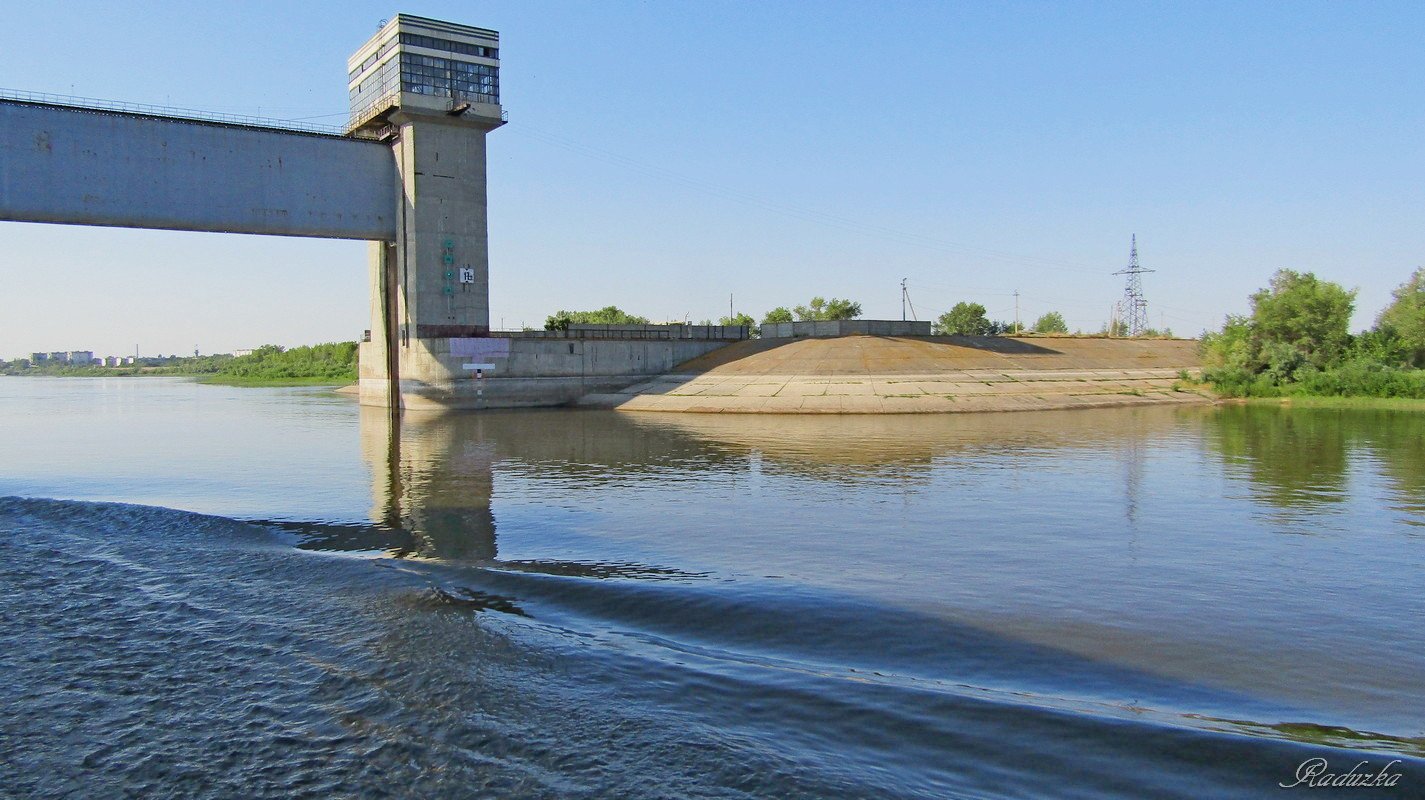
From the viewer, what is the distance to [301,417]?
65.2 metres

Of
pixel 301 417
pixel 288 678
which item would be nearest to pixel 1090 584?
pixel 288 678

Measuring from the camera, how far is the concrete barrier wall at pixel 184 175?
55875 millimetres

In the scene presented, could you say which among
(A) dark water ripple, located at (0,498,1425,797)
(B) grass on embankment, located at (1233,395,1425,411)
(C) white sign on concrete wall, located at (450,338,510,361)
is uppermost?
(C) white sign on concrete wall, located at (450,338,510,361)

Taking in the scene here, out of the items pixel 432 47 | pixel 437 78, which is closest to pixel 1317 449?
pixel 437 78

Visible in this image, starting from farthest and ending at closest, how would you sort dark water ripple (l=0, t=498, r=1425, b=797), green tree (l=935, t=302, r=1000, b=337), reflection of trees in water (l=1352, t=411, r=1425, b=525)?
1. green tree (l=935, t=302, r=1000, b=337)
2. reflection of trees in water (l=1352, t=411, r=1425, b=525)
3. dark water ripple (l=0, t=498, r=1425, b=797)

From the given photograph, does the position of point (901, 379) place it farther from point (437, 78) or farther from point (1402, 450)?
point (437, 78)

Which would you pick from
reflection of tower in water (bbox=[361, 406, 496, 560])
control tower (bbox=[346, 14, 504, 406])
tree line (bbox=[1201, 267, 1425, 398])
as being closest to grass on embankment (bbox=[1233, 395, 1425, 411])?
tree line (bbox=[1201, 267, 1425, 398])

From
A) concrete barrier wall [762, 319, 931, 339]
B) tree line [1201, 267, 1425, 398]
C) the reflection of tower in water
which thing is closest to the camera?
the reflection of tower in water

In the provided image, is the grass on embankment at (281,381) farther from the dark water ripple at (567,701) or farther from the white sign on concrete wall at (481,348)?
the dark water ripple at (567,701)

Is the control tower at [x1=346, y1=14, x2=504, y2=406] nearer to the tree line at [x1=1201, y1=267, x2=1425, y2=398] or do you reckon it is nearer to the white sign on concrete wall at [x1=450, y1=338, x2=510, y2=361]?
the white sign on concrete wall at [x1=450, y1=338, x2=510, y2=361]

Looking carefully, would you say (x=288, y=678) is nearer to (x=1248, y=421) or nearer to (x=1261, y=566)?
(x=1261, y=566)

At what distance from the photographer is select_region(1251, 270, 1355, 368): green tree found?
70375 mm

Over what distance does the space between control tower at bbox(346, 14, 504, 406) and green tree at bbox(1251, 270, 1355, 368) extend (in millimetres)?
65268

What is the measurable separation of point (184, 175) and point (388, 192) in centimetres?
1513
